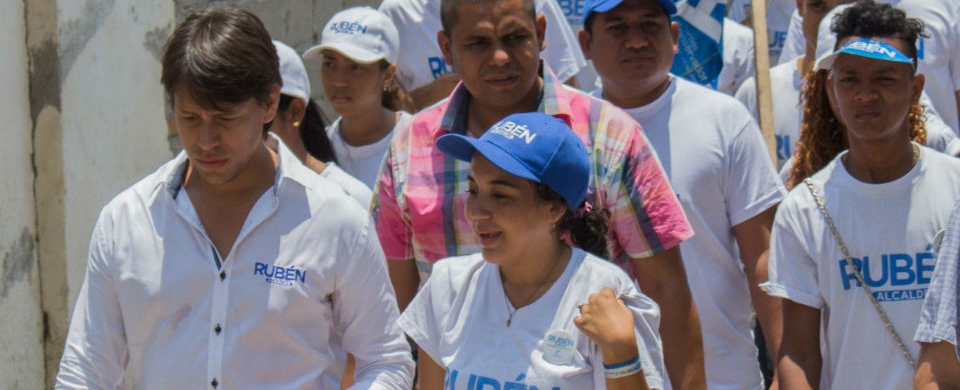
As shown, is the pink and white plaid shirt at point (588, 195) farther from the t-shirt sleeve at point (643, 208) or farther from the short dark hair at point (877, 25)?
the short dark hair at point (877, 25)

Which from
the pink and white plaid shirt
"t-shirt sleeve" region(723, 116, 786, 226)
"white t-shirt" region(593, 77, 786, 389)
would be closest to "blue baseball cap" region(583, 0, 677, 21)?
"white t-shirt" region(593, 77, 786, 389)

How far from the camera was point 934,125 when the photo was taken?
5297mm

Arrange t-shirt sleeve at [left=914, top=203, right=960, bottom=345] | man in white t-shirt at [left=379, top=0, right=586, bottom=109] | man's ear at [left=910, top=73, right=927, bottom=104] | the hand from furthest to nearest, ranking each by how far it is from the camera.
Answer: man in white t-shirt at [left=379, top=0, right=586, bottom=109], man's ear at [left=910, top=73, right=927, bottom=104], the hand, t-shirt sleeve at [left=914, top=203, right=960, bottom=345]

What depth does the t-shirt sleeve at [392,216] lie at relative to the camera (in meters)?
4.31

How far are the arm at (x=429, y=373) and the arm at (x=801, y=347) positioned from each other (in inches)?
46.1

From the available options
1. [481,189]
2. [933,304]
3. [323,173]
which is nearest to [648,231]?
[481,189]

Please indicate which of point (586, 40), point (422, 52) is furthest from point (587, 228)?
point (422, 52)

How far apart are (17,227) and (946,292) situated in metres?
4.32

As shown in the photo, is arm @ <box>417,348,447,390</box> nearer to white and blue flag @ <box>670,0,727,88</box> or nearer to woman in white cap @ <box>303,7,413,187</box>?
woman in white cap @ <box>303,7,413,187</box>

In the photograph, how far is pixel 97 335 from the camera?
357 cm

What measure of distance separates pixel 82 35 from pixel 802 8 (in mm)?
3129

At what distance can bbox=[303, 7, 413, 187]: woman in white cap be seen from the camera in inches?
237

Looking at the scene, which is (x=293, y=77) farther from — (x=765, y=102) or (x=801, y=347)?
(x=801, y=347)

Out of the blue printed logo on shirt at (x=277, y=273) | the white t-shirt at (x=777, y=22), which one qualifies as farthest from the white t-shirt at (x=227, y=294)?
the white t-shirt at (x=777, y=22)
